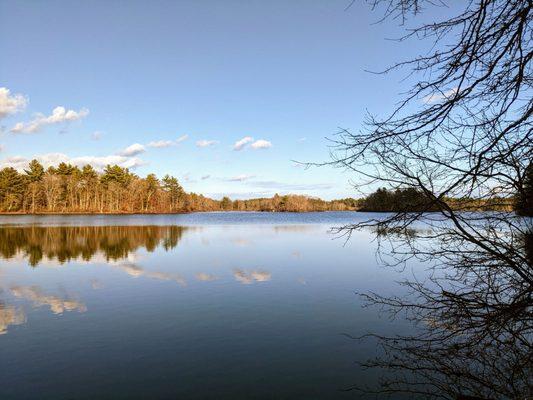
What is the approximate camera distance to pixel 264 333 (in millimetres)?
8977

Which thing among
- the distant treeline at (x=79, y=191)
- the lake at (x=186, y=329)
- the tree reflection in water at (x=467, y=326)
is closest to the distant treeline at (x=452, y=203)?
the tree reflection in water at (x=467, y=326)

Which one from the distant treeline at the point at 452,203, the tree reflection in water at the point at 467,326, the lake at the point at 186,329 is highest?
the distant treeline at the point at 452,203

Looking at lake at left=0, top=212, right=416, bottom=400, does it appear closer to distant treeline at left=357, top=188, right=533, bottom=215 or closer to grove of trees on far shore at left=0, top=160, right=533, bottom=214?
distant treeline at left=357, top=188, right=533, bottom=215

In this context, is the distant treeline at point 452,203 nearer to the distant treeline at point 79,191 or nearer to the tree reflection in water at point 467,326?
the tree reflection in water at point 467,326

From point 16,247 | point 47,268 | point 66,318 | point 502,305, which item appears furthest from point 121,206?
point 502,305

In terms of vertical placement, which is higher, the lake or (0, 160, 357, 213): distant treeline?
(0, 160, 357, 213): distant treeline

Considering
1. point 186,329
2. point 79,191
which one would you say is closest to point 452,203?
point 186,329

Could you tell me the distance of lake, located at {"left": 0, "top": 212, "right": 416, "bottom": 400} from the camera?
652 centimetres

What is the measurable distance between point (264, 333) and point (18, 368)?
4.98 m

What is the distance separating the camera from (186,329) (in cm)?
927

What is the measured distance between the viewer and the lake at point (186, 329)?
6.52 meters

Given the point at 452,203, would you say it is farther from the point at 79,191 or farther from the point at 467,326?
the point at 79,191

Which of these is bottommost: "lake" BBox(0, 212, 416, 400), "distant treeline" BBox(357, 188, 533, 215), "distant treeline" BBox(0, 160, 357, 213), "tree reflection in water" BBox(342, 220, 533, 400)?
"lake" BBox(0, 212, 416, 400)

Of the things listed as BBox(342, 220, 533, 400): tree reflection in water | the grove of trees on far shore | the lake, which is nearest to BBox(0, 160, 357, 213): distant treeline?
the grove of trees on far shore
